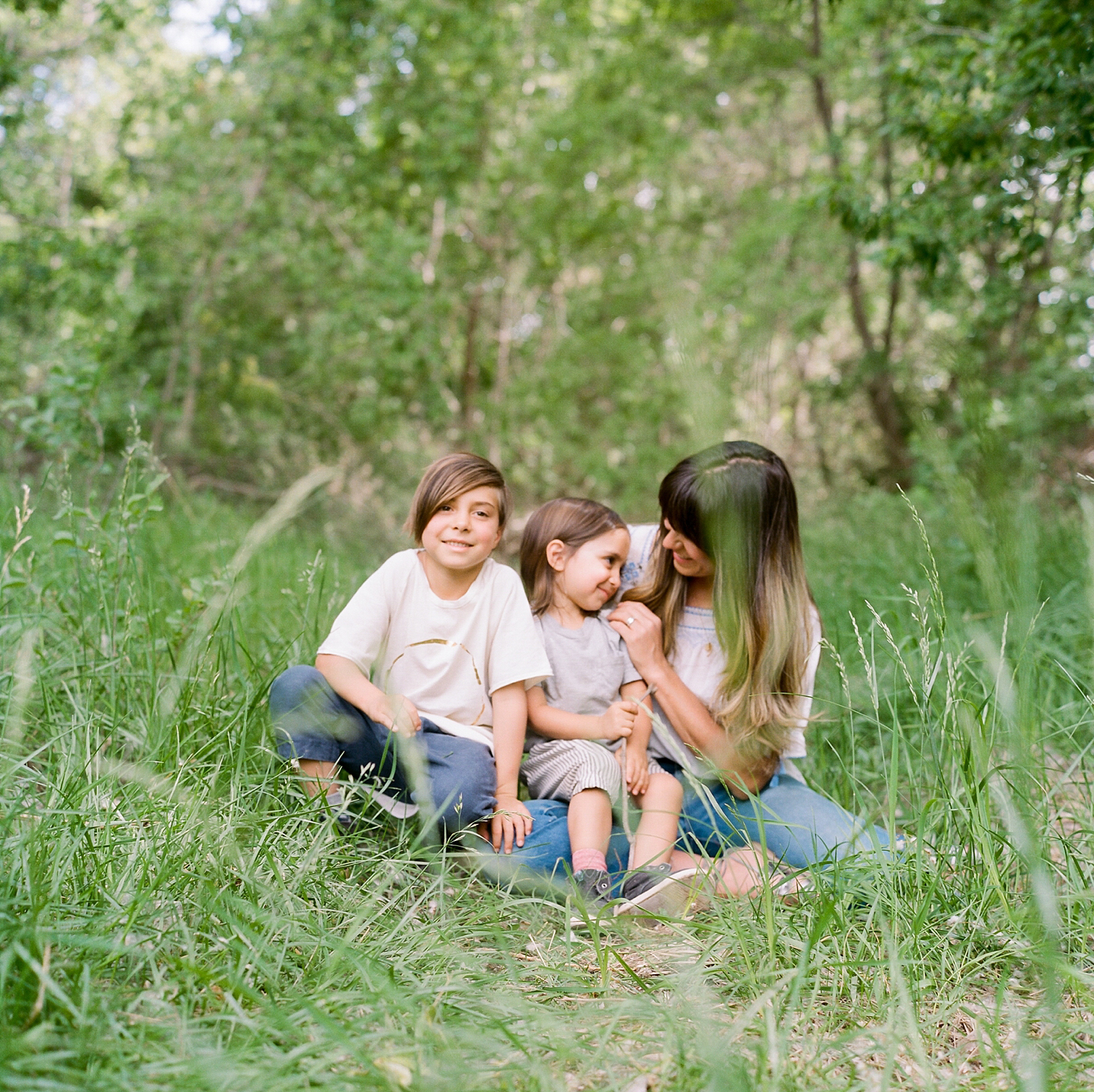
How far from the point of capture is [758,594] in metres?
2.25

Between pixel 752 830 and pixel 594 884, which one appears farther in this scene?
pixel 752 830

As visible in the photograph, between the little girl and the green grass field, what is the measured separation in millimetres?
323

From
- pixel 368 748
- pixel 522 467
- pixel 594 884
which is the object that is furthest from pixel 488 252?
pixel 594 884

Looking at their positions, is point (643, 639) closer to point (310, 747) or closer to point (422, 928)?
point (310, 747)

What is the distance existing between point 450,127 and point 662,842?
8.81 m

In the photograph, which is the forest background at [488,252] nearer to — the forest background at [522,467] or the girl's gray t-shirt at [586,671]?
the forest background at [522,467]

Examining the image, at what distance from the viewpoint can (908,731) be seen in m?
2.75

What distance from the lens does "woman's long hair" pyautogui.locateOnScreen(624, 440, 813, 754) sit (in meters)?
2.19

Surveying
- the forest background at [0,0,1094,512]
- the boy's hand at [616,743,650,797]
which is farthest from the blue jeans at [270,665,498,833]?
the forest background at [0,0,1094,512]

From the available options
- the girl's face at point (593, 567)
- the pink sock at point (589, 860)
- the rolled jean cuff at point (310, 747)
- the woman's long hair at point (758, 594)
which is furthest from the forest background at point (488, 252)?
the pink sock at point (589, 860)

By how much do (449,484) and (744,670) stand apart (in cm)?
86

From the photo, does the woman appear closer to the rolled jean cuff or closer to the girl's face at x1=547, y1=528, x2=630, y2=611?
the girl's face at x1=547, y1=528, x2=630, y2=611

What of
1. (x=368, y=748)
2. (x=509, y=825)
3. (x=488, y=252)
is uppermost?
(x=488, y=252)

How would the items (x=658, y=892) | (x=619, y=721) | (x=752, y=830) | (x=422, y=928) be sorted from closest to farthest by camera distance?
(x=422, y=928)
(x=658, y=892)
(x=619, y=721)
(x=752, y=830)
